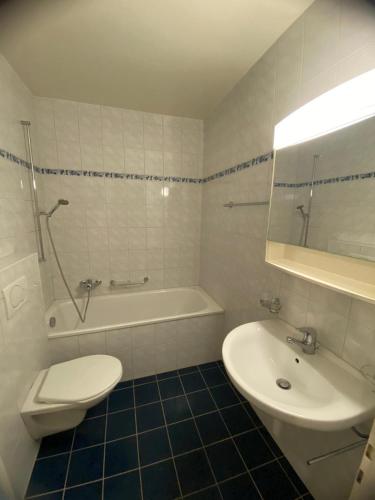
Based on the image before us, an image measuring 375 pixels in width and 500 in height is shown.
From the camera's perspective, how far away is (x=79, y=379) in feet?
4.08

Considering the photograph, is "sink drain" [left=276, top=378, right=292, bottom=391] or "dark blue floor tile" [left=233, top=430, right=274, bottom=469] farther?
"dark blue floor tile" [left=233, top=430, right=274, bottom=469]

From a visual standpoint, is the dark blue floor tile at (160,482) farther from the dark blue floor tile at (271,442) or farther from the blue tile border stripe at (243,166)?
the blue tile border stripe at (243,166)

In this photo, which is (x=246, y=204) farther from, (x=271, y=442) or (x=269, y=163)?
(x=271, y=442)

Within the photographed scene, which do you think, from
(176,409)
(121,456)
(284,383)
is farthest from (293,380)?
(121,456)

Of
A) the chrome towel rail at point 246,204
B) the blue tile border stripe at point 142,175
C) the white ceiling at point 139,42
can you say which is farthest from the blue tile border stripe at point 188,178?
the white ceiling at point 139,42

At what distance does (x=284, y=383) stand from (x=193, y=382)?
0.97 m

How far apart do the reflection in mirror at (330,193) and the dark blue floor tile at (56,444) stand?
1741 millimetres

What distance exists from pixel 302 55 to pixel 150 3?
774 millimetres

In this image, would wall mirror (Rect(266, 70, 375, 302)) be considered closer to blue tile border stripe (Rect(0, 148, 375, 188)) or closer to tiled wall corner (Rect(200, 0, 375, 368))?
blue tile border stripe (Rect(0, 148, 375, 188))

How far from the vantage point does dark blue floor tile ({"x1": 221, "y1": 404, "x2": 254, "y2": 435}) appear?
1334 millimetres

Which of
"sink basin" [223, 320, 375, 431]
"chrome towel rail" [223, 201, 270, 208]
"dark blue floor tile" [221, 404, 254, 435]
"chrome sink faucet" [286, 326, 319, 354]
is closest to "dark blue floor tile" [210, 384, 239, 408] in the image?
"dark blue floor tile" [221, 404, 254, 435]

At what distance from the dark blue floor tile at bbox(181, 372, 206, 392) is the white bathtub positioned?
4.7 inches

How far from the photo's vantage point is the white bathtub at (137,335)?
5.23 ft

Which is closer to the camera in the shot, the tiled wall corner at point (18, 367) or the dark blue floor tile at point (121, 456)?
the tiled wall corner at point (18, 367)
